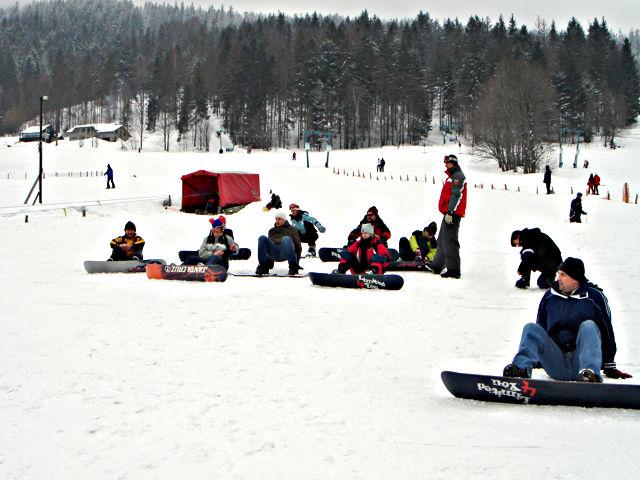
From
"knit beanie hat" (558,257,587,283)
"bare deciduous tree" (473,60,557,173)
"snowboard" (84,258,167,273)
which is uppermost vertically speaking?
"bare deciduous tree" (473,60,557,173)

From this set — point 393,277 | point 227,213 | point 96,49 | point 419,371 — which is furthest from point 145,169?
point 96,49

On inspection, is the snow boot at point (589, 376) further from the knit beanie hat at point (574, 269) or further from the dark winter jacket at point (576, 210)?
the dark winter jacket at point (576, 210)

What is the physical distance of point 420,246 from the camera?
1143 centimetres

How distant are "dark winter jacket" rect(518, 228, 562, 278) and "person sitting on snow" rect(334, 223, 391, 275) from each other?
204cm

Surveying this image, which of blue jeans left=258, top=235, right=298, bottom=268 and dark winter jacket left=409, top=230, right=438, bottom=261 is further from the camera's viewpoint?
dark winter jacket left=409, top=230, right=438, bottom=261

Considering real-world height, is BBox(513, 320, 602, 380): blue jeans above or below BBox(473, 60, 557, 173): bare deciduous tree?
below

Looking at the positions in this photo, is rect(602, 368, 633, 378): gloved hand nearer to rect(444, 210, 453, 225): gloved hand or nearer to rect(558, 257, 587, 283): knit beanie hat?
rect(558, 257, 587, 283): knit beanie hat

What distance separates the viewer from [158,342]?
17.9ft

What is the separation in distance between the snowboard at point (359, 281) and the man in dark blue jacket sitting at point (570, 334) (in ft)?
13.3

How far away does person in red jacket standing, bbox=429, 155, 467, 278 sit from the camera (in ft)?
30.1

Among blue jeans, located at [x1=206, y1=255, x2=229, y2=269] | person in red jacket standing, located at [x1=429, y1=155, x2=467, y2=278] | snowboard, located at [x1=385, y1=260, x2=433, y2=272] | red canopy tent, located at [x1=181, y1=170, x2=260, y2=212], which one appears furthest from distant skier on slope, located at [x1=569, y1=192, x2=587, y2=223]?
blue jeans, located at [x1=206, y1=255, x2=229, y2=269]

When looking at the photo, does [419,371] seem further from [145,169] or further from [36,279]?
[145,169]

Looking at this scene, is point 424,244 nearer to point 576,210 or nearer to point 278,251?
point 278,251

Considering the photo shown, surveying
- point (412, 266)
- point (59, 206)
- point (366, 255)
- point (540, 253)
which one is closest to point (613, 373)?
point (540, 253)
